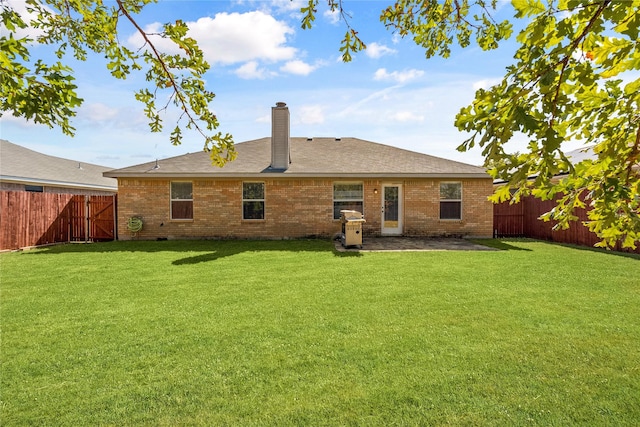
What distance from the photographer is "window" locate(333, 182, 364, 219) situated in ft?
46.5

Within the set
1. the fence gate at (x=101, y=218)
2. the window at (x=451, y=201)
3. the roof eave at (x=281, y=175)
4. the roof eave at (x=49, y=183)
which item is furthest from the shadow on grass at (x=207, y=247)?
the roof eave at (x=49, y=183)

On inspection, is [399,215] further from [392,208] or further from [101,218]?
[101,218]

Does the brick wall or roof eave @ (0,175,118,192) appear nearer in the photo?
the brick wall

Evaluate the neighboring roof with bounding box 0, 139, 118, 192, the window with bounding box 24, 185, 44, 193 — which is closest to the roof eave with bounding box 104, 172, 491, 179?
the neighboring roof with bounding box 0, 139, 118, 192

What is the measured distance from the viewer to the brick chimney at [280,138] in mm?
14164

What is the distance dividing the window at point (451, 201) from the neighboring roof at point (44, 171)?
671 inches

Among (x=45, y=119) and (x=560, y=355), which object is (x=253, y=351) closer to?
(x=45, y=119)

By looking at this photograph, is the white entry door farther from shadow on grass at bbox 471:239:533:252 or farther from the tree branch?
the tree branch

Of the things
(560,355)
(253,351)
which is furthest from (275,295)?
(560,355)

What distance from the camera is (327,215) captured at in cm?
1408

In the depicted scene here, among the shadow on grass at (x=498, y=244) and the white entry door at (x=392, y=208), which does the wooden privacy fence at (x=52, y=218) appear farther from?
the shadow on grass at (x=498, y=244)

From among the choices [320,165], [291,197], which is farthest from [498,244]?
[291,197]

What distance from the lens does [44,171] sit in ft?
61.7

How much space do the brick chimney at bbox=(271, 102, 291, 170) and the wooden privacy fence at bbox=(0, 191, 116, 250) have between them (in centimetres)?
718
